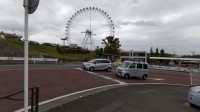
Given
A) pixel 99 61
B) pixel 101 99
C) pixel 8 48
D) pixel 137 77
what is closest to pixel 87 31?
pixel 8 48

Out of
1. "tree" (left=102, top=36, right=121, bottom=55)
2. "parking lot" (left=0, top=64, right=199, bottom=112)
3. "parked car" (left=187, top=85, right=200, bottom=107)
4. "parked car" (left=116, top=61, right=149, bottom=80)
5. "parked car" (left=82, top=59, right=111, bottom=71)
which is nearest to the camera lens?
"parked car" (left=187, top=85, right=200, bottom=107)

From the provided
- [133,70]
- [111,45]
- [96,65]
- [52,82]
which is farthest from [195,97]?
[111,45]

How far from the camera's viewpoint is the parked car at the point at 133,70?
25989mm

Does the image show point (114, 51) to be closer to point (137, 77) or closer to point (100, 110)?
point (137, 77)

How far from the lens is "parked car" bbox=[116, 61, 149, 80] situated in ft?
85.3

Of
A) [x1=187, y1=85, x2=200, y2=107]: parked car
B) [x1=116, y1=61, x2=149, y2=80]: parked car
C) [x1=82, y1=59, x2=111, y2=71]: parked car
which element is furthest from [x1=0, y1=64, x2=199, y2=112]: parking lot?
[x1=82, y1=59, x2=111, y2=71]: parked car

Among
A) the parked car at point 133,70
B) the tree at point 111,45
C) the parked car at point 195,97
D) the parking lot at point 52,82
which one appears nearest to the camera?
the parked car at point 195,97

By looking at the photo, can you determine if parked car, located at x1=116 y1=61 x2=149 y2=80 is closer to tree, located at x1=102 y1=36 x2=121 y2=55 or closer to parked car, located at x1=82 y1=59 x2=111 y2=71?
parked car, located at x1=82 y1=59 x2=111 y2=71

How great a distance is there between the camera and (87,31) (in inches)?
3396

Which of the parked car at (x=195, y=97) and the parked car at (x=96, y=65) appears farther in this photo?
the parked car at (x=96, y=65)

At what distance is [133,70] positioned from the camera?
26.4 m

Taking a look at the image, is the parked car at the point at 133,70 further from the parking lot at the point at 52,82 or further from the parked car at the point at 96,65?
the parked car at the point at 96,65

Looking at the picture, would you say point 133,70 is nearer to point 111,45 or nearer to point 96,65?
point 96,65

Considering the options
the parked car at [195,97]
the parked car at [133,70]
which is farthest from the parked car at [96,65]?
the parked car at [195,97]
